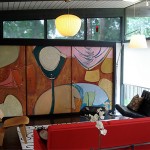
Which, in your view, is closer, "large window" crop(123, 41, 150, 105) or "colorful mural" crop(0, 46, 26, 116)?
"colorful mural" crop(0, 46, 26, 116)

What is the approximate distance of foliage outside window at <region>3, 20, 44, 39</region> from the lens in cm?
688

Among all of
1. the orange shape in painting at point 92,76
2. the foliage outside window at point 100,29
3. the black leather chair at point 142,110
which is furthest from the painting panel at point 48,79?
the black leather chair at point 142,110

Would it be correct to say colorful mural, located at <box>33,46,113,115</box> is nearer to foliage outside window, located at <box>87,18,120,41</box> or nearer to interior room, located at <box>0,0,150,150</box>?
interior room, located at <box>0,0,150,150</box>

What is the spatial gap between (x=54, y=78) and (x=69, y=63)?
58cm

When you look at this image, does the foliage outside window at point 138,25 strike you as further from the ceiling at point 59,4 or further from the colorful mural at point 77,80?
the colorful mural at point 77,80

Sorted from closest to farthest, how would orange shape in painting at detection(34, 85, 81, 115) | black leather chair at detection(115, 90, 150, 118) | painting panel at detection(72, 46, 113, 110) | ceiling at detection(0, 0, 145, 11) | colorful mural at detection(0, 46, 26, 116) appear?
black leather chair at detection(115, 90, 150, 118), colorful mural at detection(0, 46, 26, 116), ceiling at detection(0, 0, 145, 11), orange shape in painting at detection(34, 85, 81, 115), painting panel at detection(72, 46, 113, 110)

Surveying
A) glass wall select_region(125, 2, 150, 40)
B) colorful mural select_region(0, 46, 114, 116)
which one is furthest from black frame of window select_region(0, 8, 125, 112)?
glass wall select_region(125, 2, 150, 40)

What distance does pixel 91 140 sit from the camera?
123 inches

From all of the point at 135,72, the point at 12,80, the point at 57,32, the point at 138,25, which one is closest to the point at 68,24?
the point at 12,80

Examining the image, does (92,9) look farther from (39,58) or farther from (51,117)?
(51,117)

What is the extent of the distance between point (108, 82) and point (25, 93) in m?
2.40

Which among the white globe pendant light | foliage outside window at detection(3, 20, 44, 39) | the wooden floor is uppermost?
foliage outside window at detection(3, 20, 44, 39)

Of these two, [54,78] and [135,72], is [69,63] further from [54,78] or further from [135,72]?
[135,72]

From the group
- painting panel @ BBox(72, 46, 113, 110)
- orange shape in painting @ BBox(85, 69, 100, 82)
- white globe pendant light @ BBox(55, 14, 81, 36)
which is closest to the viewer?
white globe pendant light @ BBox(55, 14, 81, 36)
